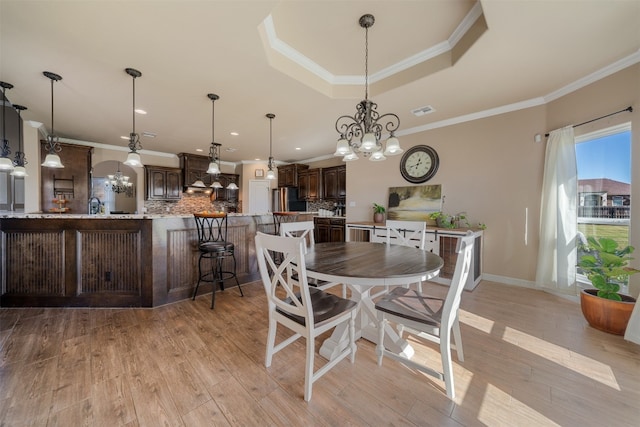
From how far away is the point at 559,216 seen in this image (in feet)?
9.61

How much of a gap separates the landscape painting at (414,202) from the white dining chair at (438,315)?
2.68 metres

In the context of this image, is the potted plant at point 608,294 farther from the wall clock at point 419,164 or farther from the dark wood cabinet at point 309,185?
the dark wood cabinet at point 309,185

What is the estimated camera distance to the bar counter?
261cm

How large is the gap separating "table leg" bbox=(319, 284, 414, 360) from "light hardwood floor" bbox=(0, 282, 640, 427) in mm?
104

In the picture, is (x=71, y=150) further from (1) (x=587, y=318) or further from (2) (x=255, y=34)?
(1) (x=587, y=318)

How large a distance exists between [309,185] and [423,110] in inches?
146

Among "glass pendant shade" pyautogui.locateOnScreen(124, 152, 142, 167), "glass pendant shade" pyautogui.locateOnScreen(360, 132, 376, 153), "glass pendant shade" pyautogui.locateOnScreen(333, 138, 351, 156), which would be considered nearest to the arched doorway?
"glass pendant shade" pyautogui.locateOnScreen(124, 152, 142, 167)

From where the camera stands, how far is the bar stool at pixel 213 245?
9.27 ft

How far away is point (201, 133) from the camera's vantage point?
4.77m

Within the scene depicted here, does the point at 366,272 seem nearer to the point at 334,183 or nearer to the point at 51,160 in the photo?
the point at 51,160

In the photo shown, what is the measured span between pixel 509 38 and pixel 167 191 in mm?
7064

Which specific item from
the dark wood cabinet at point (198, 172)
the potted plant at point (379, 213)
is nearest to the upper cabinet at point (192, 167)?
the dark wood cabinet at point (198, 172)

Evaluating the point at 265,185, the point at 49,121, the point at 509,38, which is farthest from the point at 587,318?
the point at 49,121

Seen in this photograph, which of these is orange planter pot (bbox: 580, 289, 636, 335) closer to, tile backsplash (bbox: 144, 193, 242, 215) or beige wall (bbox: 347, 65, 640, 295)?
beige wall (bbox: 347, 65, 640, 295)
